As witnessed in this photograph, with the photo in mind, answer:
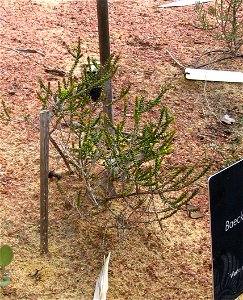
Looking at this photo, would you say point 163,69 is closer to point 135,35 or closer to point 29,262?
point 135,35

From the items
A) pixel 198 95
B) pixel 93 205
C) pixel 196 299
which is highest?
pixel 198 95

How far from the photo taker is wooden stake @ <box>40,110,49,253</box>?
2.50 m

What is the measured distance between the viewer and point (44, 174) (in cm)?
256

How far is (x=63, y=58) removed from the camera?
430 cm

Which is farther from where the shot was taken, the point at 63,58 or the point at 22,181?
the point at 63,58

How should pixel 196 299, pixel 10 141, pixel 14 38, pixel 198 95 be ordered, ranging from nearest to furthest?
1. pixel 196 299
2. pixel 10 141
3. pixel 198 95
4. pixel 14 38

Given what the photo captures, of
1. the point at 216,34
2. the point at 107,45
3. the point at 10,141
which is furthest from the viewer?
the point at 216,34

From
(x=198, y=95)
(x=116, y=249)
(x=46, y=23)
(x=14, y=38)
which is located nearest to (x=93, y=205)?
(x=116, y=249)

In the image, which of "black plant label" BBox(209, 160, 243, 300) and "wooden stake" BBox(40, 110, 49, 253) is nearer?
"black plant label" BBox(209, 160, 243, 300)

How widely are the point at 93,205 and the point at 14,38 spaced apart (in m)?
1.95

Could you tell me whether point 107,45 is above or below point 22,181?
above

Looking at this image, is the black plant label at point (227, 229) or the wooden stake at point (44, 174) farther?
the wooden stake at point (44, 174)

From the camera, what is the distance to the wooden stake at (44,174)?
8.20 ft

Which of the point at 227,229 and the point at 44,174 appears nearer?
the point at 227,229
